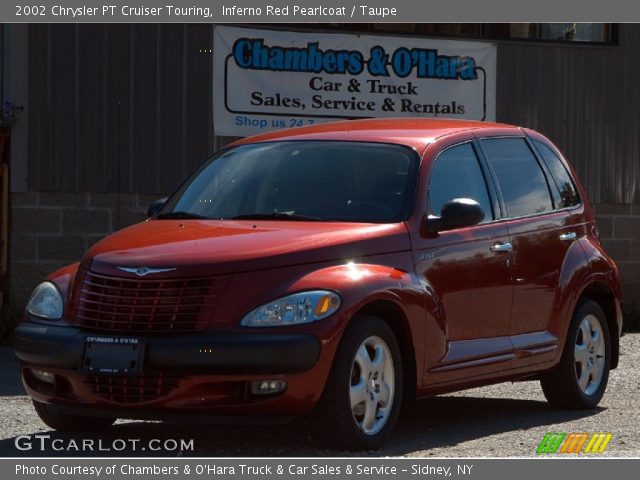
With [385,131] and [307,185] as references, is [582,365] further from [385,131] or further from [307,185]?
[307,185]

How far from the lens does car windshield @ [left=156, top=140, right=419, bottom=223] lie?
325 inches

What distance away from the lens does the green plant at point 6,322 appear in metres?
13.2

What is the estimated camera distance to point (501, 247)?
884 centimetres

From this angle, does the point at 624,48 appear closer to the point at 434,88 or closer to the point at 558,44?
the point at 558,44

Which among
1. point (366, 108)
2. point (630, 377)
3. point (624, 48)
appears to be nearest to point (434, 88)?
point (366, 108)

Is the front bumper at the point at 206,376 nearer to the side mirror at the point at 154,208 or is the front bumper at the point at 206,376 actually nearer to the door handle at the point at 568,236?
the side mirror at the point at 154,208

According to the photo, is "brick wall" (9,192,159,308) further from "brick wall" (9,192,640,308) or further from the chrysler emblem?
the chrysler emblem

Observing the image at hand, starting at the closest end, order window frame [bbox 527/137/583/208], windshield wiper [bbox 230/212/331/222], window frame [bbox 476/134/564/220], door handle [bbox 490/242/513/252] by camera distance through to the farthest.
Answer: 1. windshield wiper [bbox 230/212/331/222]
2. door handle [bbox 490/242/513/252]
3. window frame [bbox 476/134/564/220]
4. window frame [bbox 527/137/583/208]

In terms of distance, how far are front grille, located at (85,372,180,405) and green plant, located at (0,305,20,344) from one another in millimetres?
6003

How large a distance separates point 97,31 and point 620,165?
6.51 m

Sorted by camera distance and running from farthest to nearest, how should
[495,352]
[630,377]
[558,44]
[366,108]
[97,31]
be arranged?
1. [558,44]
2. [366,108]
3. [97,31]
4. [630,377]
5. [495,352]

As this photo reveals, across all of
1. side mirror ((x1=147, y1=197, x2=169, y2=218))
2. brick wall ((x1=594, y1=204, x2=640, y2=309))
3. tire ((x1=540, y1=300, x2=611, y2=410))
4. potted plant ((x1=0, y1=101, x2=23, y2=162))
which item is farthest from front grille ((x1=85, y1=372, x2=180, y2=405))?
brick wall ((x1=594, y1=204, x2=640, y2=309))

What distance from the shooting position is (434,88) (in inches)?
632
